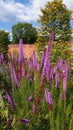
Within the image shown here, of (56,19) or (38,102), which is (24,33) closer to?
(56,19)

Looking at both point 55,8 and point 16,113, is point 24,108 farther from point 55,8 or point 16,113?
point 55,8

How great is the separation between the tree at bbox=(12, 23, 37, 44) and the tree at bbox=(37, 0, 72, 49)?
22.7 meters

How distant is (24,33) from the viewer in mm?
59188

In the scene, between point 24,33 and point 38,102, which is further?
point 24,33

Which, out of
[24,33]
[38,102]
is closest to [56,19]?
[24,33]

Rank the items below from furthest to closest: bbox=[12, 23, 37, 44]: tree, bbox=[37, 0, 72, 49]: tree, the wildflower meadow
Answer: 1. bbox=[12, 23, 37, 44]: tree
2. bbox=[37, 0, 72, 49]: tree
3. the wildflower meadow

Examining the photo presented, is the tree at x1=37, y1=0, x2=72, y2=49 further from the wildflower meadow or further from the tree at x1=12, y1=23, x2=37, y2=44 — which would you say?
the wildflower meadow

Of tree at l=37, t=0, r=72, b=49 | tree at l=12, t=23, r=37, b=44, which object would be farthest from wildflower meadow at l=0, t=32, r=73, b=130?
tree at l=12, t=23, r=37, b=44

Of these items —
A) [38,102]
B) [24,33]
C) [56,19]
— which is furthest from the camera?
[24,33]

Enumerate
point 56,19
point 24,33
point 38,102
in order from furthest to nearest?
point 24,33 < point 56,19 < point 38,102

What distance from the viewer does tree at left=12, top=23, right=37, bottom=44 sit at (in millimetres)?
56156

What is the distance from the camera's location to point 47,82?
196 cm

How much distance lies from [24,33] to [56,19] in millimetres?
27017

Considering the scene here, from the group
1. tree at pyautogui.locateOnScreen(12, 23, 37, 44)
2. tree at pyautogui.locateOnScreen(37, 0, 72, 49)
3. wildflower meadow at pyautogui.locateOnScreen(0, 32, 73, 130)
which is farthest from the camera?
tree at pyautogui.locateOnScreen(12, 23, 37, 44)
